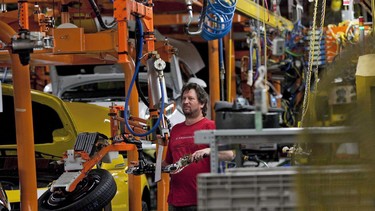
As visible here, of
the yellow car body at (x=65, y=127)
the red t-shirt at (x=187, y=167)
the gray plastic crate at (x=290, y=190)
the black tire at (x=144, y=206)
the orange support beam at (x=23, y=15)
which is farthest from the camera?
the black tire at (x=144, y=206)

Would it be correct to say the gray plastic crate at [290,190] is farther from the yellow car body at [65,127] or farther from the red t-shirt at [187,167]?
the yellow car body at [65,127]

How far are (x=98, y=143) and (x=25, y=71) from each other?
0.87 meters

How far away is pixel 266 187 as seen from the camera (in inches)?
130

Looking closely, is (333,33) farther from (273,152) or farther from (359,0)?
(359,0)

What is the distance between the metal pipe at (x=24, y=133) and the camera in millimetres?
6477

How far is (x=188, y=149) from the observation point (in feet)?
19.7

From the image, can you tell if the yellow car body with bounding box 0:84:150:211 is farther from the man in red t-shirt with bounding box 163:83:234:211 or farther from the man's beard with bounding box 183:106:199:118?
the man's beard with bounding box 183:106:199:118

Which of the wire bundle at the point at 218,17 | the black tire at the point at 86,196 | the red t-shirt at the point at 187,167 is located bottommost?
the black tire at the point at 86,196

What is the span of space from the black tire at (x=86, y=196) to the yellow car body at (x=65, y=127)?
0.81 metres

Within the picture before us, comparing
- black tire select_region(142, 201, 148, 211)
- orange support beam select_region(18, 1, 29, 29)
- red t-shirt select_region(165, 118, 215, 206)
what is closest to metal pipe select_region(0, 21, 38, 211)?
orange support beam select_region(18, 1, 29, 29)

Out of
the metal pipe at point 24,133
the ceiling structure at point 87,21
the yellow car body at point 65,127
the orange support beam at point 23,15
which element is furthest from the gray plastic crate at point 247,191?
the yellow car body at point 65,127

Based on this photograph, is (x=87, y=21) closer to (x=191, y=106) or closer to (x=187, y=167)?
(x=191, y=106)

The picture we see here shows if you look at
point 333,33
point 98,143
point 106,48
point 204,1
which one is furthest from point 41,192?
point 333,33

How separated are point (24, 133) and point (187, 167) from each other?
1529 millimetres
